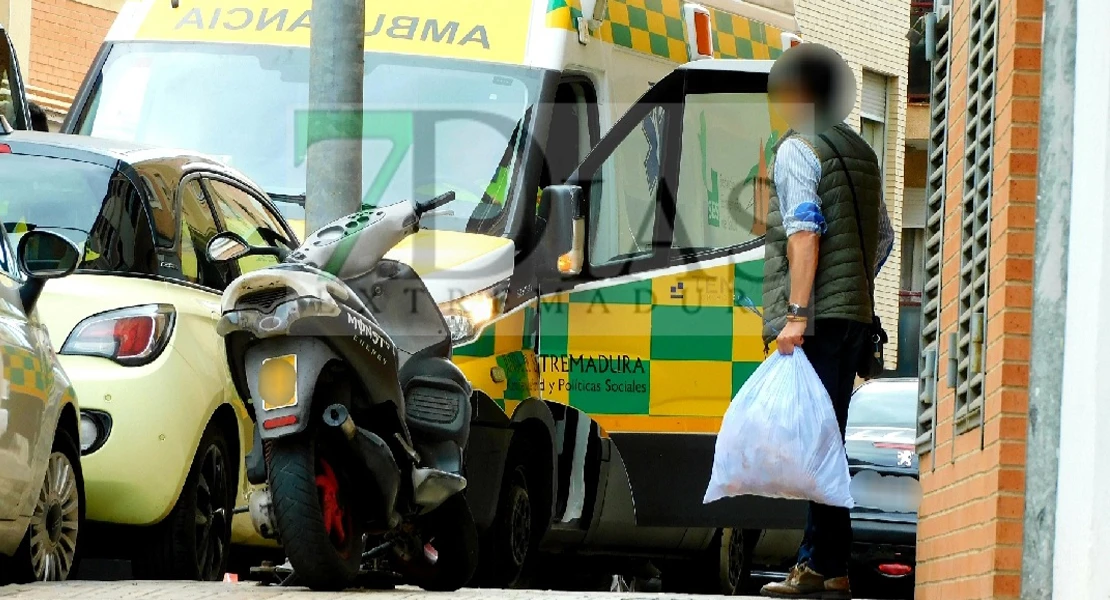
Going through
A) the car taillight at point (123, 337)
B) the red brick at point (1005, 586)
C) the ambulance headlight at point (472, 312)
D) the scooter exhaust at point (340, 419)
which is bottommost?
the red brick at point (1005, 586)

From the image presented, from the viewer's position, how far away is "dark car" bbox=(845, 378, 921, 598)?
13.8 metres

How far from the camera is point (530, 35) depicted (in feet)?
39.6

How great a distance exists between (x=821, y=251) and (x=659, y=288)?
2472mm

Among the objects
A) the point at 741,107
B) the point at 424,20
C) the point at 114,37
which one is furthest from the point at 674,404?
the point at 114,37

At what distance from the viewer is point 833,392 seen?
8750 mm

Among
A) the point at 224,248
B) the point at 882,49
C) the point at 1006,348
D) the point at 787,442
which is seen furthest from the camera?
the point at 882,49

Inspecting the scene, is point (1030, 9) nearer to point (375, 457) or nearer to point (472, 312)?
point (375, 457)

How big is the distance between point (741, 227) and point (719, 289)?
0.46 m

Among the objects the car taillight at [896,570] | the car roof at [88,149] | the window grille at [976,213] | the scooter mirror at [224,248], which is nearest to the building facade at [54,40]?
the car taillight at [896,570]

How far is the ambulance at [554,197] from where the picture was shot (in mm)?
10961

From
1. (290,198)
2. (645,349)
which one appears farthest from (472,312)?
(290,198)

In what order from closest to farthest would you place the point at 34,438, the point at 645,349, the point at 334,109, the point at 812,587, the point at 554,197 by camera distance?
the point at 34,438
the point at 812,587
the point at 554,197
the point at 645,349
the point at 334,109

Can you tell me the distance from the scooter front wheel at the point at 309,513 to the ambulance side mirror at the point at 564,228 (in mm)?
2190

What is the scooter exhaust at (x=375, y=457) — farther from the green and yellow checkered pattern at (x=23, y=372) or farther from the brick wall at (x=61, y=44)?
the brick wall at (x=61, y=44)
